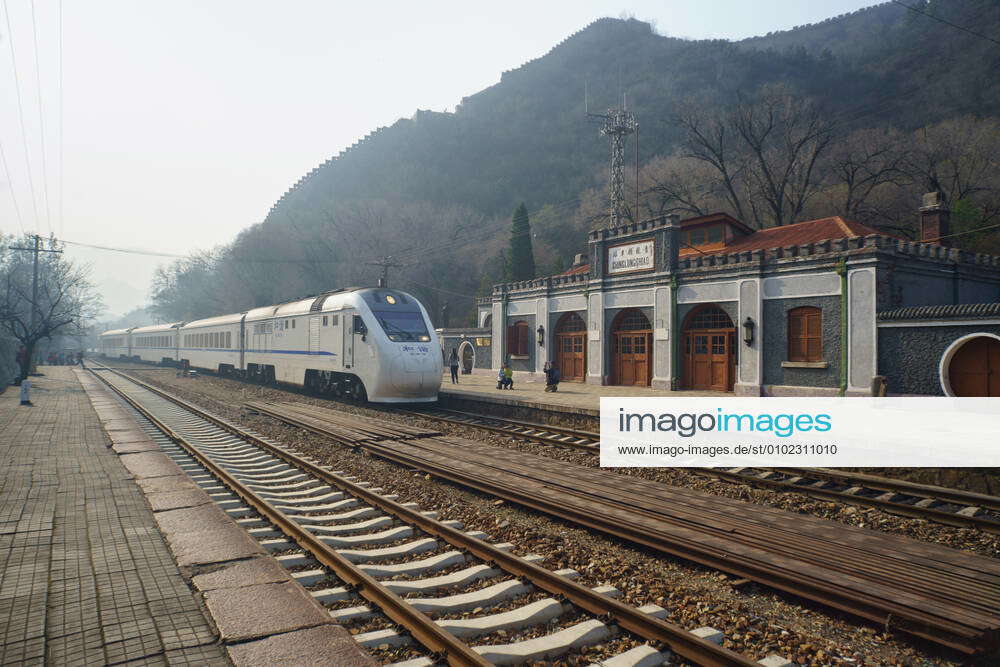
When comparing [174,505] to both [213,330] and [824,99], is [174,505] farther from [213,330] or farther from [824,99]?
[824,99]

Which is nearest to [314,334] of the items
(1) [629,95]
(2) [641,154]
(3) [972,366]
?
(3) [972,366]

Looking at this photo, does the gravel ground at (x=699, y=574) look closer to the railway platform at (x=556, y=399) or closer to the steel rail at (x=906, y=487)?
the steel rail at (x=906, y=487)

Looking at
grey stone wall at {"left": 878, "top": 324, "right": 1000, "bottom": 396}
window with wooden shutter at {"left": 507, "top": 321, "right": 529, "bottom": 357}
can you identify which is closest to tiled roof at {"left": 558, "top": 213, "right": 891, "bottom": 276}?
grey stone wall at {"left": 878, "top": 324, "right": 1000, "bottom": 396}

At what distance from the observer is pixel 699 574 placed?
5.48 m

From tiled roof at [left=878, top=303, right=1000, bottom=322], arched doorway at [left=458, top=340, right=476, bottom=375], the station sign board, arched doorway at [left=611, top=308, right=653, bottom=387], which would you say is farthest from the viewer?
arched doorway at [left=458, top=340, right=476, bottom=375]

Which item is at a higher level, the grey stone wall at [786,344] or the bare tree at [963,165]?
the bare tree at [963,165]

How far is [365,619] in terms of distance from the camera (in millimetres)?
4422

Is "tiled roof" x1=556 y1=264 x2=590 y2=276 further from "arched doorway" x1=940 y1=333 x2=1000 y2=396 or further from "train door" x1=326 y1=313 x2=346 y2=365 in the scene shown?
"arched doorway" x1=940 y1=333 x2=1000 y2=396

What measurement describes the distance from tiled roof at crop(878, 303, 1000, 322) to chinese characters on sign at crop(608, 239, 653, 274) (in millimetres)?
8436

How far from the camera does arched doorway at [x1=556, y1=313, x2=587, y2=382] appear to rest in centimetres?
2597

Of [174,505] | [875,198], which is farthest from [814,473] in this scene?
[875,198]

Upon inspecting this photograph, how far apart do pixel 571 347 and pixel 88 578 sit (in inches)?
899

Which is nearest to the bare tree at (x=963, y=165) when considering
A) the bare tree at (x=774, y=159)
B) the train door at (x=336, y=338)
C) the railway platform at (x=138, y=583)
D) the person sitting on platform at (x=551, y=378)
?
the bare tree at (x=774, y=159)

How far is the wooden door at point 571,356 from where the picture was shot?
85.2 feet
